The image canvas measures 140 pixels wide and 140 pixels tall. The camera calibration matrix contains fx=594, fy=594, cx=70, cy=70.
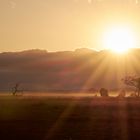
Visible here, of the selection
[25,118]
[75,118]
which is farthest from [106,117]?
[25,118]

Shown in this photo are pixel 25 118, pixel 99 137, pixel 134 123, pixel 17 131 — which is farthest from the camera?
pixel 25 118

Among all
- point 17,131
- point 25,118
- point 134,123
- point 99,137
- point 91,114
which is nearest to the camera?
point 99,137

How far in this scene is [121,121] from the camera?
36281mm

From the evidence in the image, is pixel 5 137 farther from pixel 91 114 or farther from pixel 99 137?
pixel 91 114

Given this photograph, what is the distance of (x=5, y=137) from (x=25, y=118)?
27.8 feet

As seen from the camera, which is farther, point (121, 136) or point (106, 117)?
point (106, 117)

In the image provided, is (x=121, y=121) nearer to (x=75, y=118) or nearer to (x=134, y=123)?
(x=134, y=123)

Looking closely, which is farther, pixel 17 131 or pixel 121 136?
pixel 17 131

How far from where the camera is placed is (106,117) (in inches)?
1533

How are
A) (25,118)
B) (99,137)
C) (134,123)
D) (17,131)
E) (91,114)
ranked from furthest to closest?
(91,114), (25,118), (134,123), (17,131), (99,137)

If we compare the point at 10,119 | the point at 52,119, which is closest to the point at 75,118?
the point at 52,119

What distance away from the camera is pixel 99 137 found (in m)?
29.3

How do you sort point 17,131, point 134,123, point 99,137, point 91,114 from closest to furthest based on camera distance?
1. point 99,137
2. point 17,131
3. point 134,123
4. point 91,114

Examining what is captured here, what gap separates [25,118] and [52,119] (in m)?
1.86
